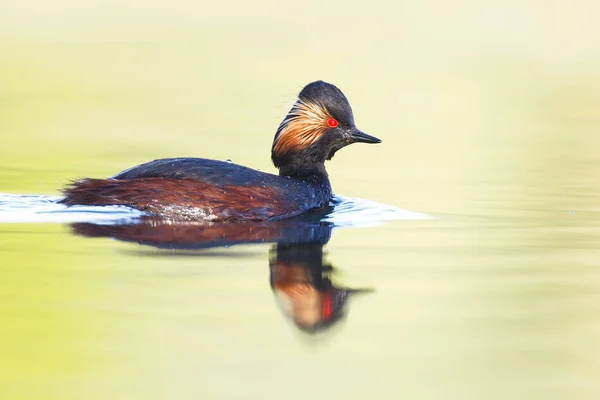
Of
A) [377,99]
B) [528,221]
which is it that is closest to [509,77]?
[377,99]

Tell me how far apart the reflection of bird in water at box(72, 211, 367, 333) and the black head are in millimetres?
927

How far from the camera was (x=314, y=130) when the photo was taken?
1170 centimetres

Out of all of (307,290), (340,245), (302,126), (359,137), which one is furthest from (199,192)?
(307,290)

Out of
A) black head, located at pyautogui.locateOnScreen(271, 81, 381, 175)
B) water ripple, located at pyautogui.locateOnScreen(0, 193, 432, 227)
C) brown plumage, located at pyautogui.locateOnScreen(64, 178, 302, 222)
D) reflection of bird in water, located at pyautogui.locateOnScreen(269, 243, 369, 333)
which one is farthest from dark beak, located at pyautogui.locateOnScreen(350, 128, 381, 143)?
reflection of bird in water, located at pyautogui.locateOnScreen(269, 243, 369, 333)

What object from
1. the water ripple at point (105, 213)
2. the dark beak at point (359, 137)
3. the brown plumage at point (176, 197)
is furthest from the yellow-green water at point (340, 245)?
the brown plumage at point (176, 197)

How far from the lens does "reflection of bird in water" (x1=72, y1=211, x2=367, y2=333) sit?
7.11m

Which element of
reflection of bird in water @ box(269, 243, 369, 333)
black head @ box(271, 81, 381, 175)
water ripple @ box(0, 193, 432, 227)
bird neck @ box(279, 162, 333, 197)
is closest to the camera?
reflection of bird in water @ box(269, 243, 369, 333)

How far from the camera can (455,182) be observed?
1345 centimetres

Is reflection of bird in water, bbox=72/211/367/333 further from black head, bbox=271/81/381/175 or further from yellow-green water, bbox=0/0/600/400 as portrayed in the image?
black head, bbox=271/81/381/175

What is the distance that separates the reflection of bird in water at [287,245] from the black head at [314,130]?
3.04 ft

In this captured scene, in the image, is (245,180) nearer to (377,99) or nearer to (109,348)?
(109,348)

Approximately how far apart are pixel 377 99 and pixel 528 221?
11.4 meters

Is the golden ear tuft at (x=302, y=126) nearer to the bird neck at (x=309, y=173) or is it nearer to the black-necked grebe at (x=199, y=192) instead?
the bird neck at (x=309, y=173)

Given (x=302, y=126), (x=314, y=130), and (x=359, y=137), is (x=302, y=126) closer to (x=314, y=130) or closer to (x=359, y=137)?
(x=314, y=130)
